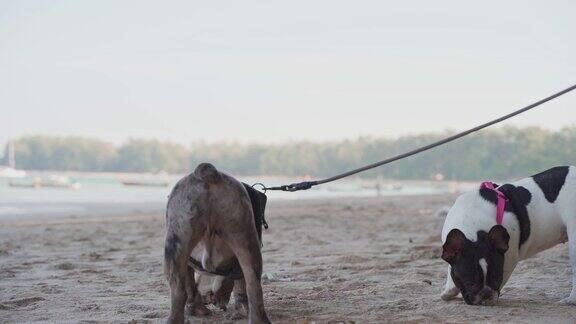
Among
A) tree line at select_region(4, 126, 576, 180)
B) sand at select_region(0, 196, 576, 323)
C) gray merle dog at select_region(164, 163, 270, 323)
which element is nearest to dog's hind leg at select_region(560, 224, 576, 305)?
sand at select_region(0, 196, 576, 323)

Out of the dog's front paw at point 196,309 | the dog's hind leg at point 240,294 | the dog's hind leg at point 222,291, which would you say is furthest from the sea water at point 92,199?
the dog's hind leg at point 240,294

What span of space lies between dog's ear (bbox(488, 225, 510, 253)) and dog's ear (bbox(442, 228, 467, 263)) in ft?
0.59

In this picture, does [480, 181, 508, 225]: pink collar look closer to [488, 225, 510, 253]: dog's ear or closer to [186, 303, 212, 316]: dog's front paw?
[488, 225, 510, 253]: dog's ear

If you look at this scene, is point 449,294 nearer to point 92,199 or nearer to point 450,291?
point 450,291

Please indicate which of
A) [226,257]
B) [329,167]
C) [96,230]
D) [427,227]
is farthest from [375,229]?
[329,167]

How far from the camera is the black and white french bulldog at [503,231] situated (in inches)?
189

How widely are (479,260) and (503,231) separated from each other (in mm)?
256

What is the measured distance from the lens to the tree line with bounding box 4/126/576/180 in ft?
300

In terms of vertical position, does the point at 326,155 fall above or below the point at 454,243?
above

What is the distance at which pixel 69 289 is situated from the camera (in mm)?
6207

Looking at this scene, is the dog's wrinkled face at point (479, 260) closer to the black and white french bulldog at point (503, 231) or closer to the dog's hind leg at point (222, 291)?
the black and white french bulldog at point (503, 231)

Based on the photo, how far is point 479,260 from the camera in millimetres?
4785

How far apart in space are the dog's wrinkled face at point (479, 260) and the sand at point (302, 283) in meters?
0.13

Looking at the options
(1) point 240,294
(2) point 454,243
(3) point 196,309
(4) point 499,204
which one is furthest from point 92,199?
(2) point 454,243
